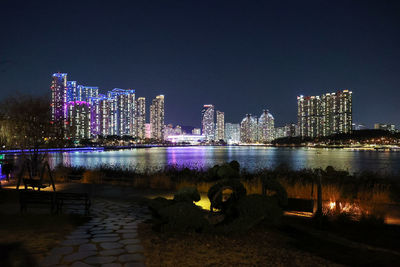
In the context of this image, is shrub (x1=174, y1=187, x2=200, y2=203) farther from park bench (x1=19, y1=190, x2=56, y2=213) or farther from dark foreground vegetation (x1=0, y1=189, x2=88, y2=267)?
park bench (x1=19, y1=190, x2=56, y2=213)

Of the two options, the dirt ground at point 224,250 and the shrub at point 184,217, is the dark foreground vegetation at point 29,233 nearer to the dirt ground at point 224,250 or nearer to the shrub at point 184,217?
the dirt ground at point 224,250

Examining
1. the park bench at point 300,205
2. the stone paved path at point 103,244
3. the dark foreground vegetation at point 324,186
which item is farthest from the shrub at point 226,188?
the stone paved path at point 103,244

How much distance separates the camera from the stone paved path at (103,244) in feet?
17.5

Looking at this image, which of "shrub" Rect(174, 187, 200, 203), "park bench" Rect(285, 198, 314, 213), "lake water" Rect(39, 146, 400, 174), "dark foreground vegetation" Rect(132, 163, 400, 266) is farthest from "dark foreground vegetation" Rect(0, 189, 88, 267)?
"lake water" Rect(39, 146, 400, 174)

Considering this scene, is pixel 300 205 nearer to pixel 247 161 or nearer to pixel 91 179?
pixel 91 179

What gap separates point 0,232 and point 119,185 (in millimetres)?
9935

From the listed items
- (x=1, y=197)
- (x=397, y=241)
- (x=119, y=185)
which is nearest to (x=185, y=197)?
(x=397, y=241)

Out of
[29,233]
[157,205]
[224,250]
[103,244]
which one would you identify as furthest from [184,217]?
[29,233]

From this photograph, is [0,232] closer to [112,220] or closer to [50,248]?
[50,248]

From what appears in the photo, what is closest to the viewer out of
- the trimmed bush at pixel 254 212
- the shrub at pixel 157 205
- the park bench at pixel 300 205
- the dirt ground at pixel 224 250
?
the dirt ground at pixel 224 250

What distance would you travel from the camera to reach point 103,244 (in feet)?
20.8

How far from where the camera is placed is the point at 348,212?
8.09m

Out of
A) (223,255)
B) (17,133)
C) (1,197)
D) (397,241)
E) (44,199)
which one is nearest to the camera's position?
(223,255)

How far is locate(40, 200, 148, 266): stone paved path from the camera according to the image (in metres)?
5.32
